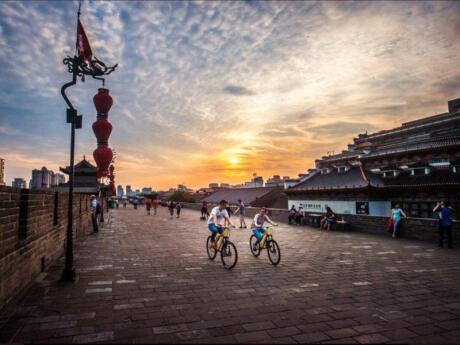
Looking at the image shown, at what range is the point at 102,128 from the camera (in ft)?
35.6

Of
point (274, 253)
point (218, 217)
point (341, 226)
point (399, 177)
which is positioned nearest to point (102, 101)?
point (218, 217)

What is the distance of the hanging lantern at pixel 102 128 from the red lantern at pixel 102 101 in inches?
15.4

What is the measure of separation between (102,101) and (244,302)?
881 centimetres

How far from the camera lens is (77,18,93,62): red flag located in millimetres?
7136

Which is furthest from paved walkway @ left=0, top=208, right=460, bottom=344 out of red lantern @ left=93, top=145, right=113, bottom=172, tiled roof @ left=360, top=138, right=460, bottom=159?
tiled roof @ left=360, top=138, right=460, bottom=159

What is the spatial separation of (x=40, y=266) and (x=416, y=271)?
9.15 metres

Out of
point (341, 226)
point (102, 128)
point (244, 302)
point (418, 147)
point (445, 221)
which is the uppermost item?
point (418, 147)

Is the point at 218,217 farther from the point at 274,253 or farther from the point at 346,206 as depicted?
the point at 346,206

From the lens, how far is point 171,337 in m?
3.78

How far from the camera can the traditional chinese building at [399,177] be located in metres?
25.0

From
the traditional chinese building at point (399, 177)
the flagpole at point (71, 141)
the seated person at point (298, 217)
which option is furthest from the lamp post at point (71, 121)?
the traditional chinese building at point (399, 177)

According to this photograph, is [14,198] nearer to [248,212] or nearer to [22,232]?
[22,232]

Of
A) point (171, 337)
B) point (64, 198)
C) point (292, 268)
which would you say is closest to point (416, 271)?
point (292, 268)

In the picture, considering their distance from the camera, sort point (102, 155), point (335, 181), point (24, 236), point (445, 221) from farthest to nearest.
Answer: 1. point (335, 181)
2. point (102, 155)
3. point (445, 221)
4. point (24, 236)
